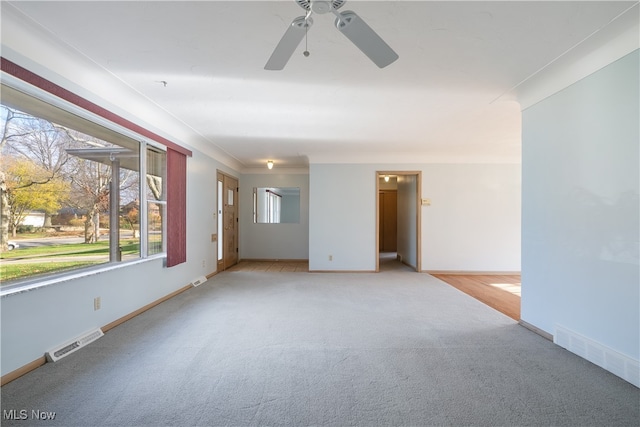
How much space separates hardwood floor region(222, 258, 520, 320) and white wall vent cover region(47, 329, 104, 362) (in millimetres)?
3530

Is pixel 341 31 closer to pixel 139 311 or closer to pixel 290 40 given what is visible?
pixel 290 40

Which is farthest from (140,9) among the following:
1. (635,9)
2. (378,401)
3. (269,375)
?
(635,9)

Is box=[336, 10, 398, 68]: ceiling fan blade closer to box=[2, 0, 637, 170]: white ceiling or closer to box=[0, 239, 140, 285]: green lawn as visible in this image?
box=[2, 0, 637, 170]: white ceiling

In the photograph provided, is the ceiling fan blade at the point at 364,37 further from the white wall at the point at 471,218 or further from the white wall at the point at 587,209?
the white wall at the point at 471,218

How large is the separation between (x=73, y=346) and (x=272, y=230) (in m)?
4.96

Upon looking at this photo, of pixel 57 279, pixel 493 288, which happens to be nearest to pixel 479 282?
pixel 493 288

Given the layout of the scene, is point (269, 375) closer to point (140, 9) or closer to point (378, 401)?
point (378, 401)

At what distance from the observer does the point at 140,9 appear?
1.71m

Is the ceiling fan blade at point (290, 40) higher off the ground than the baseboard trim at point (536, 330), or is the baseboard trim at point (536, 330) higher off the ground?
the ceiling fan blade at point (290, 40)

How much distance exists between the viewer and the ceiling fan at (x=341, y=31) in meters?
1.35

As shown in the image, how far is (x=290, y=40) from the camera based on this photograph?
1.51 metres

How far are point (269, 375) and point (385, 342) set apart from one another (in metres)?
1.05

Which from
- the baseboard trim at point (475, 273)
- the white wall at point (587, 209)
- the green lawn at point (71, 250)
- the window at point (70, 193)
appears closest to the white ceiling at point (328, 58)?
the white wall at point (587, 209)

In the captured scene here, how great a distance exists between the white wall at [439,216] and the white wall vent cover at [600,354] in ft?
10.9
